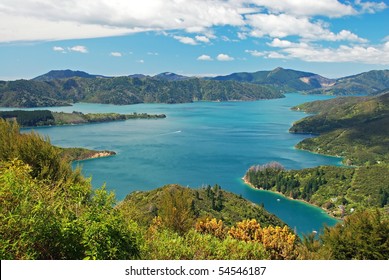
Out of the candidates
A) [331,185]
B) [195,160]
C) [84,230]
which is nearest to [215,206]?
[84,230]

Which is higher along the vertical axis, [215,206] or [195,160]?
[215,206]

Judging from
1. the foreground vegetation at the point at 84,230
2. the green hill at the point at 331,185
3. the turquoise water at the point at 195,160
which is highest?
the foreground vegetation at the point at 84,230

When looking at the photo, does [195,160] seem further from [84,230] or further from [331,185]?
[84,230]

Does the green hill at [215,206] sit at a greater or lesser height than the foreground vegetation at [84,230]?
lesser

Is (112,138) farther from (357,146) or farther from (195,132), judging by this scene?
(357,146)

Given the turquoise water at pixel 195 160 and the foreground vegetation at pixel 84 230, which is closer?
the foreground vegetation at pixel 84 230

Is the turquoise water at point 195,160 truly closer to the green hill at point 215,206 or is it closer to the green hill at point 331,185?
the green hill at point 331,185

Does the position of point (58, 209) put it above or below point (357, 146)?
above

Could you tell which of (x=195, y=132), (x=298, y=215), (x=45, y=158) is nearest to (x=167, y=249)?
(x=45, y=158)

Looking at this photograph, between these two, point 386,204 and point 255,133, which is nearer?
point 386,204

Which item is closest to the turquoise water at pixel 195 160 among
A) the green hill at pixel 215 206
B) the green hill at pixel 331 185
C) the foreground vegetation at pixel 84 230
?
the green hill at pixel 331 185

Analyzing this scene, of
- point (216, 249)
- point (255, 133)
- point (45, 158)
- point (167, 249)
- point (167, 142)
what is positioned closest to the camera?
point (167, 249)
